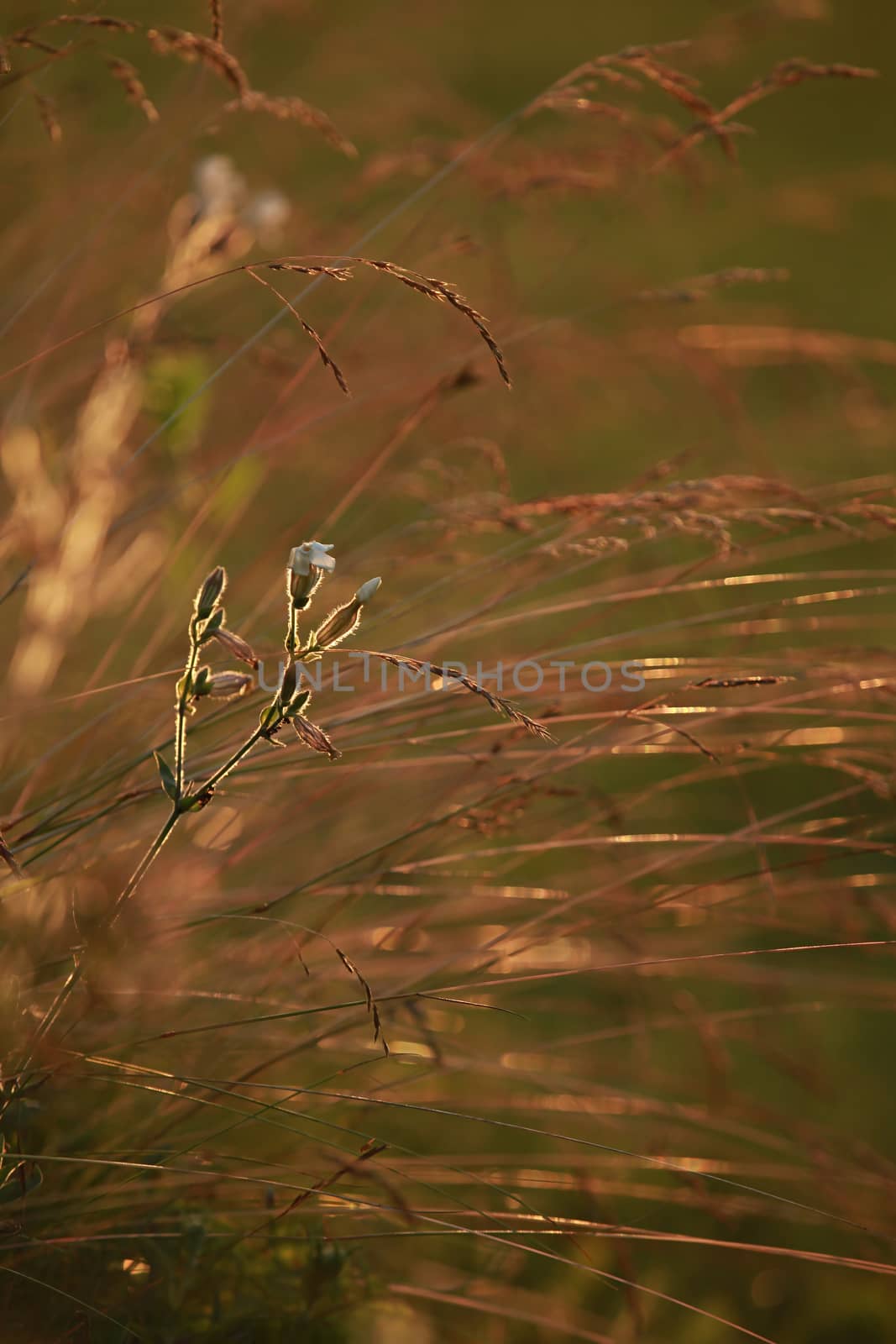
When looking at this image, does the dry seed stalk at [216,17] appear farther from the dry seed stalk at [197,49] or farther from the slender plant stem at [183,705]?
the slender plant stem at [183,705]

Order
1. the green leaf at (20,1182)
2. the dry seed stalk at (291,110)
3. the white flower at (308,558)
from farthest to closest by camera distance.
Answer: the dry seed stalk at (291,110) < the green leaf at (20,1182) < the white flower at (308,558)

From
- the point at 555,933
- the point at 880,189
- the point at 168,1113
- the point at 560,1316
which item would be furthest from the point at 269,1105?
the point at 880,189

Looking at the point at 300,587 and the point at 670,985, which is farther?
the point at 670,985

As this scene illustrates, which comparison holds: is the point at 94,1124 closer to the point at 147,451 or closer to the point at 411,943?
the point at 411,943

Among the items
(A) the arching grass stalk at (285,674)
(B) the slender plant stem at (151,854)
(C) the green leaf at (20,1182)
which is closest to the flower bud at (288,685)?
(A) the arching grass stalk at (285,674)

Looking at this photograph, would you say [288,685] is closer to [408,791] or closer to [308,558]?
[308,558]

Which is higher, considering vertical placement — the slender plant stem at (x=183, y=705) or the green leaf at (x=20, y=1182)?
the slender plant stem at (x=183, y=705)

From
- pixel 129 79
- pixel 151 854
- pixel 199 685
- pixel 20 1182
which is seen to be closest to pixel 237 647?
pixel 199 685
